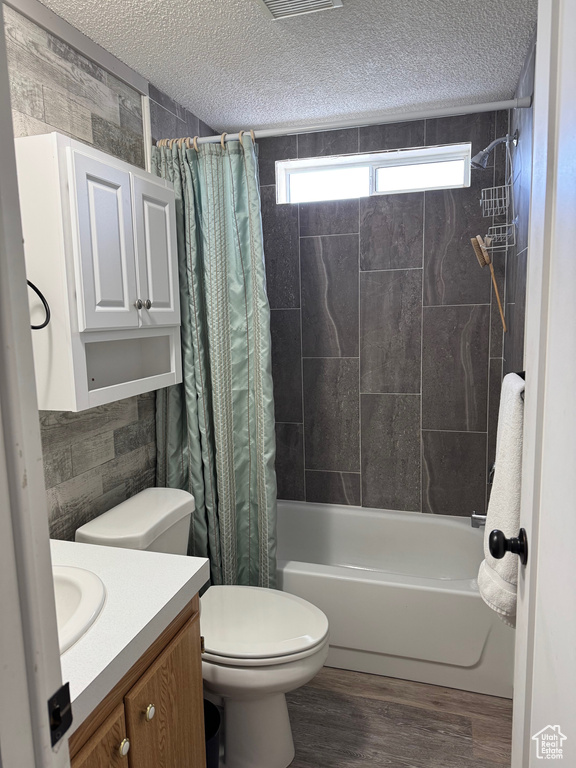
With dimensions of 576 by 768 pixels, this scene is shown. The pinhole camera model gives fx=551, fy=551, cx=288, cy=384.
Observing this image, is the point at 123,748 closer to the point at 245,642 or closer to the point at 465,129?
the point at 245,642

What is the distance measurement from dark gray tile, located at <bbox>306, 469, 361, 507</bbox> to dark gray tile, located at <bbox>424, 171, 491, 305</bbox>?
1.03m

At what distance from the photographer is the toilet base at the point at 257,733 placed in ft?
5.87

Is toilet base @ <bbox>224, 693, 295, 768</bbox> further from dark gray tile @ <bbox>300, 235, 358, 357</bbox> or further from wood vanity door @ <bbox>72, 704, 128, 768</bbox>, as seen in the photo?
dark gray tile @ <bbox>300, 235, 358, 357</bbox>

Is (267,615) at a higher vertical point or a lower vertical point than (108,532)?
lower

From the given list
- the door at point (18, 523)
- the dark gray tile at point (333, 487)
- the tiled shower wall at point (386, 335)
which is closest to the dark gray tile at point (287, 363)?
the tiled shower wall at point (386, 335)

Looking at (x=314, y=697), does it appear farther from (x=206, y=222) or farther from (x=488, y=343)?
(x=206, y=222)

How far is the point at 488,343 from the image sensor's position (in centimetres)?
265

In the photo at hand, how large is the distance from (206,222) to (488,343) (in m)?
Result: 1.44

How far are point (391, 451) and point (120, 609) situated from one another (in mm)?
1886

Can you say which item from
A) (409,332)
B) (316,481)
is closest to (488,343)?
(409,332)

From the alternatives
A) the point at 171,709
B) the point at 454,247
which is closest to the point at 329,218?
the point at 454,247

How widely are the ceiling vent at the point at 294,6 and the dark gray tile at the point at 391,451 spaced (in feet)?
5.66

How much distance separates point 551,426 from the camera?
81cm

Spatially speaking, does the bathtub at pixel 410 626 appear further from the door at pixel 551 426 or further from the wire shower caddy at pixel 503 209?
the wire shower caddy at pixel 503 209
